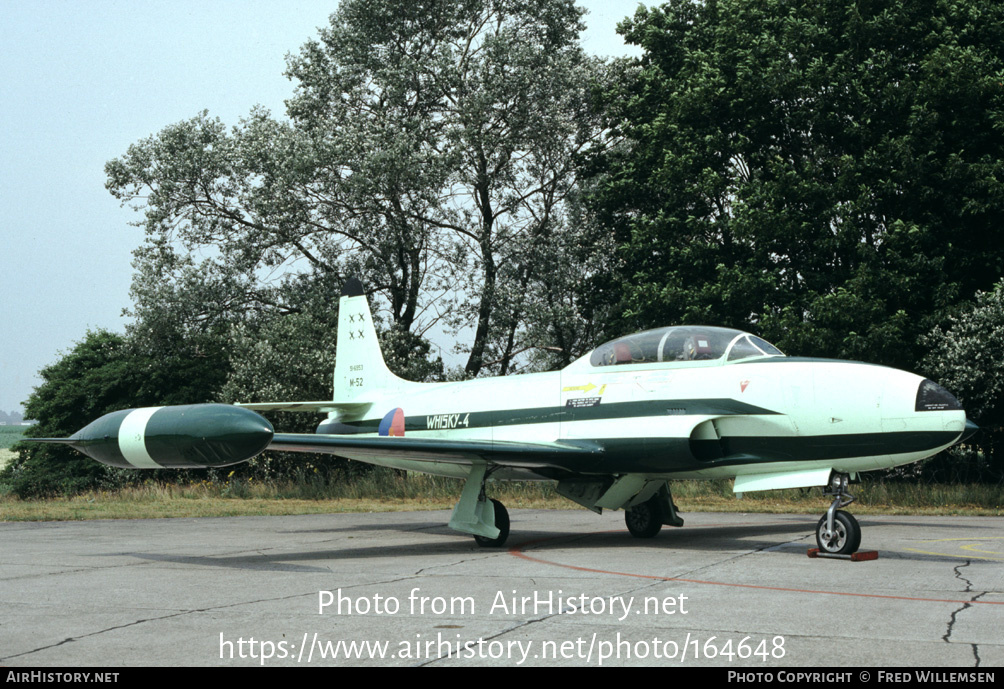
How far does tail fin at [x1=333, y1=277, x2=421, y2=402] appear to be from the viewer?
18.7 m

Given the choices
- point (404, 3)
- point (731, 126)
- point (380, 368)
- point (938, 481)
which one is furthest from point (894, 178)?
→ point (404, 3)

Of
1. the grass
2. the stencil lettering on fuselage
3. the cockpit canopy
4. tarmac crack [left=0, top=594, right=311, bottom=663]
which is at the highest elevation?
the cockpit canopy

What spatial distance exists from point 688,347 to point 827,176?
15.8 metres

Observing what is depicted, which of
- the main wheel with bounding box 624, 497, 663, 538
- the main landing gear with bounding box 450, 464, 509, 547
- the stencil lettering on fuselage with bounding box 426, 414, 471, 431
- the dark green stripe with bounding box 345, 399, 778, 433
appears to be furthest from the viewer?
the stencil lettering on fuselage with bounding box 426, 414, 471, 431

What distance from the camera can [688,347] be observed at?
41.8 ft

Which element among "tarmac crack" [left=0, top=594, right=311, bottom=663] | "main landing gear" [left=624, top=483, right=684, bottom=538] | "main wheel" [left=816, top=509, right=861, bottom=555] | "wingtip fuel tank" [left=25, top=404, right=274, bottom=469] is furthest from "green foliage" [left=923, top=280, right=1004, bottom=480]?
"tarmac crack" [left=0, top=594, right=311, bottom=663]

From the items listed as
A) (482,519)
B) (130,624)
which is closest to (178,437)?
(130,624)

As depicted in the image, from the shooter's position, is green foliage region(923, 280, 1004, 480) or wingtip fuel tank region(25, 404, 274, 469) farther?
green foliage region(923, 280, 1004, 480)

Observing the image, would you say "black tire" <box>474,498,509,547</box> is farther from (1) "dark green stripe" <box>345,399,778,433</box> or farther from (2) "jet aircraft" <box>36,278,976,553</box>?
(1) "dark green stripe" <box>345,399,778,433</box>

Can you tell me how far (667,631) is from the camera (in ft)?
21.7

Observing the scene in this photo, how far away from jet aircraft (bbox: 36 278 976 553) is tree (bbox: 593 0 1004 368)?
436 inches

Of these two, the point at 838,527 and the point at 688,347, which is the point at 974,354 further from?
the point at 838,527
